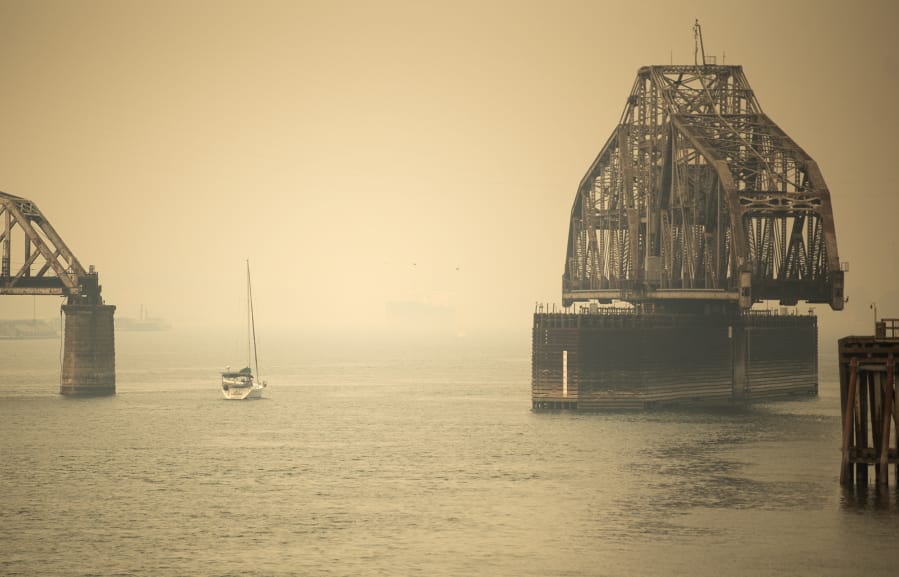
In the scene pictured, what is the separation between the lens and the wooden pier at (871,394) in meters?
63.0

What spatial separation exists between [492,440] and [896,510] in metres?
40.3

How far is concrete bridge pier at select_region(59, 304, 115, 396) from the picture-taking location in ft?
413

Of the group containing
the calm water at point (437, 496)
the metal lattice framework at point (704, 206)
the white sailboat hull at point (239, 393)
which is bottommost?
the calm water at point (437, 496)

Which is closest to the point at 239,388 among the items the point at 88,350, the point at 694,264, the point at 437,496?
the point at 88,350

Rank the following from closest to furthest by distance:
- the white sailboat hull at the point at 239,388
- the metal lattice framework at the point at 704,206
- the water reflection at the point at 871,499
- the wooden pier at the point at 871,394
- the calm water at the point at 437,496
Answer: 1. the calm water at the point at 437,496
2. the wooden pier at the point at 871,394
3. the water reflection at the point at 871,499
4. the metal lattice framework at the point at 704,206
5. the white sailboat hull at the point at 239,388

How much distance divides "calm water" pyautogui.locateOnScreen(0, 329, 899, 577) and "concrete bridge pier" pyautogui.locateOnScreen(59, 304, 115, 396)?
18.1 feet

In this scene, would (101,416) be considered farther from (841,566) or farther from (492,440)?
(841,566)

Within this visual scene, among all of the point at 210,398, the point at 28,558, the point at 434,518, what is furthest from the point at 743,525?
the point at 210,398

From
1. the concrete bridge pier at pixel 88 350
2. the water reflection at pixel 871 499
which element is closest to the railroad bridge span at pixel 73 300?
the concrete bridge pier at pixel 88 350

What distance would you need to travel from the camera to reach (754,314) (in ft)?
451

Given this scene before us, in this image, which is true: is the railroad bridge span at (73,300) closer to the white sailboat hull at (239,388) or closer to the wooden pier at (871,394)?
the white sailboat hull at (239,388)

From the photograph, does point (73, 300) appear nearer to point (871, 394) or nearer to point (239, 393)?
point (239, 393)

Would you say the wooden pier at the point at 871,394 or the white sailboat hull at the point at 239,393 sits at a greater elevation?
the wooden pier at the point at 871,394

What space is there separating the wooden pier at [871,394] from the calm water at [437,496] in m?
2.38
